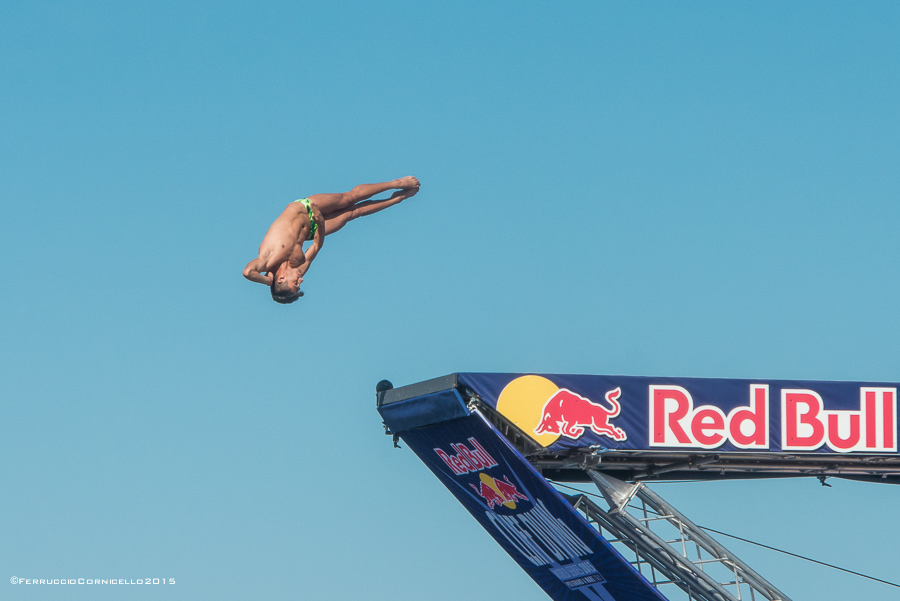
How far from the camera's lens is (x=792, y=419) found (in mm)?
18250

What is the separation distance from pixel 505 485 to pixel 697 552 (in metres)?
3.14

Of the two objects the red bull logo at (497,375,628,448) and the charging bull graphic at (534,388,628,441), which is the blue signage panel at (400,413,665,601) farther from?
the charging bull graphic at (534,388,628,441)

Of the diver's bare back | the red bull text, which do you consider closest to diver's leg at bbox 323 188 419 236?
the diver's bare back

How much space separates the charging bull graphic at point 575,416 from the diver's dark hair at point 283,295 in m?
4.04

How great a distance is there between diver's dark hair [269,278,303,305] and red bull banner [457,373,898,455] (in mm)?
2751

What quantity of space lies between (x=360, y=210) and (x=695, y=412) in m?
6.04

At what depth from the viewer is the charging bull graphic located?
17812mm

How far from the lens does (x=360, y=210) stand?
19.1 m

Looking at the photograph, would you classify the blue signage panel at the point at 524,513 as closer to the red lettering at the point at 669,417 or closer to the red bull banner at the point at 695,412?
the red bull banner at the point at 695,412

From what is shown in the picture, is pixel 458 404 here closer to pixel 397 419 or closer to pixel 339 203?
pixel 397 419

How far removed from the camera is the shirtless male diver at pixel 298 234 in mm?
16734

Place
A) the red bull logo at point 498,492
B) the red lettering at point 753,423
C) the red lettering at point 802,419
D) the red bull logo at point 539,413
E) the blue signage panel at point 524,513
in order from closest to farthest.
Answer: the red bull logo at point 539,413, the red lettering at point 753,423, the red lettering at point 802,419, the blue signage panel at point 524,513, the red bull logo at point 498,492

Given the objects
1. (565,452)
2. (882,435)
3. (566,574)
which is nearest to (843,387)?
(882,435)

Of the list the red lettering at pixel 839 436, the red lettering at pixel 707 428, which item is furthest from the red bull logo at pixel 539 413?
the red lettering at pixel 839 436
